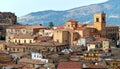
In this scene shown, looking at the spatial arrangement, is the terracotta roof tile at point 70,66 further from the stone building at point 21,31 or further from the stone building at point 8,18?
the stone building at point 8,18

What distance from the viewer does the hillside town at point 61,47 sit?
4247cm

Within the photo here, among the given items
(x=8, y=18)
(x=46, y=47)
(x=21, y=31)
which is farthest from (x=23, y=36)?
(x=8, y=18)

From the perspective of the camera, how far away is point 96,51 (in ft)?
167

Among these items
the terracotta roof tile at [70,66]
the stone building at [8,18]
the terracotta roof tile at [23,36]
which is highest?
the terracotta roof tile at [70,66]

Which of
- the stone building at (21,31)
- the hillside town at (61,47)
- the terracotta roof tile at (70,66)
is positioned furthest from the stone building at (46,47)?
the terracotta roof tile at (70,66)

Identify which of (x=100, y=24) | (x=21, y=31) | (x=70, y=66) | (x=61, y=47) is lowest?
(x=21, y=31)

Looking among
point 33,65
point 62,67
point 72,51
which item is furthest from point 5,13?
point 62,67

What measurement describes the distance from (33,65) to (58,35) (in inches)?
720

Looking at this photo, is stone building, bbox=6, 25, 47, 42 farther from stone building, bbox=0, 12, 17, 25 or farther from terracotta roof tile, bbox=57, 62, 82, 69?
terracotta roof tile, bbox=57, 62, 82, 69

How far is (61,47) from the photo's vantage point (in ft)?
184

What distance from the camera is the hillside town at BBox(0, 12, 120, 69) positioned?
42469 mm

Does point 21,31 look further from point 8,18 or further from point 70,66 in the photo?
point 70,66

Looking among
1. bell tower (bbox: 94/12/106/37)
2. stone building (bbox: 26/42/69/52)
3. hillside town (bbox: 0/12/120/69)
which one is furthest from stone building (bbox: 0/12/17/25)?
stone building (bbox: 26/42/69/52)

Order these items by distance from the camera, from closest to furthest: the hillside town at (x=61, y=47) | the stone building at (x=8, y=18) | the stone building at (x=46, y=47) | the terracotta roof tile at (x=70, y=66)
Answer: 1. the terracotta roof tile at (x=70, y=66)
2. the hillside town at (x=61, y=47)
3. the stone building at (x=46, y=47)
4. the stone building at (x=8, y=18)
